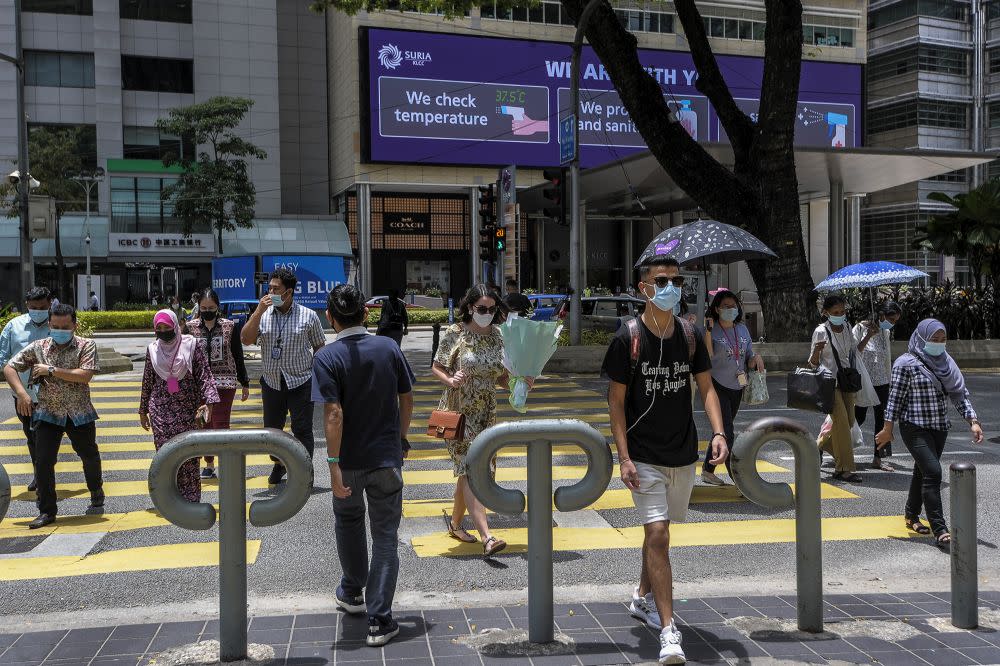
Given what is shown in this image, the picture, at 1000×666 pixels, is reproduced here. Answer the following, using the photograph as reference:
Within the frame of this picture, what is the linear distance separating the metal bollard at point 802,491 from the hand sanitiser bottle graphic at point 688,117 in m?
46.1

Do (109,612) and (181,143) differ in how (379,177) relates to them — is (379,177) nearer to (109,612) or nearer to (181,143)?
(181,143)

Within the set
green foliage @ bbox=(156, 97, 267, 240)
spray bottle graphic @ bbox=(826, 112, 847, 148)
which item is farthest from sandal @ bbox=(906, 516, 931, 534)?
spray bottle graphic @ bbox=(826, 112, 847, 148)

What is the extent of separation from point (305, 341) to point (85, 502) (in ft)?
7.66

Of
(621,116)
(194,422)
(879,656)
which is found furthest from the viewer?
(621,116)

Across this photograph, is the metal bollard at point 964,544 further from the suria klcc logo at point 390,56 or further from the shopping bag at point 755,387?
the suria klcc logo at point 390,56

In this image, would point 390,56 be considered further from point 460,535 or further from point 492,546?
point 492,546

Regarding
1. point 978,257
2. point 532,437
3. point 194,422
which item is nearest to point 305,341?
point 194,422

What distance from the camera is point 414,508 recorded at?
25.1 feet

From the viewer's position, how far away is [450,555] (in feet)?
20.7

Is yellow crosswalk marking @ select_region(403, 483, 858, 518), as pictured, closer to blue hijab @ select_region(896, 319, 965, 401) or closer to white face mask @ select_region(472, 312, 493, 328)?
blue hijab @ select_region(896, 319, 965, 401)

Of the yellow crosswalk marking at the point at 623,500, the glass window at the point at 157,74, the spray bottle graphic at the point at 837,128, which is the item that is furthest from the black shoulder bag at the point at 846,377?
the spray bottle graphic at the point at 837,128

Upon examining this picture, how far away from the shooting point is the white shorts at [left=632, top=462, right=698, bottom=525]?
4.52 metres

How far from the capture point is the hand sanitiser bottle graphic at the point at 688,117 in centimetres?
4878

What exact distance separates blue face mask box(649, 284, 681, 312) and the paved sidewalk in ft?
5.41
